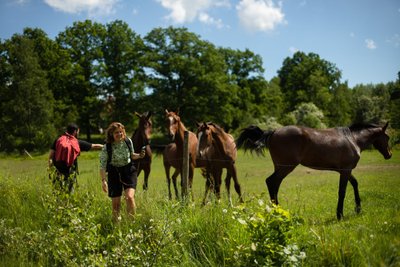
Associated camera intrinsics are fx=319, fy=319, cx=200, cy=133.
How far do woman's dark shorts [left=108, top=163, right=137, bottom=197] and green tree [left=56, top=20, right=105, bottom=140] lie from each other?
35457 mm

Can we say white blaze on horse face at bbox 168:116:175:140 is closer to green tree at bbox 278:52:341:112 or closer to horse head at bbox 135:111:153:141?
horse head at bbox 135:111:153:141

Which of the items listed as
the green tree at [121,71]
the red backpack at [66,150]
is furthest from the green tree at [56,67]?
Answer: the red backpack at [66,150]

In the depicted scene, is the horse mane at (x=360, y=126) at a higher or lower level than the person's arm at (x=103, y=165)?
higher

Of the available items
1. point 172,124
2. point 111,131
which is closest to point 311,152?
point 172,124

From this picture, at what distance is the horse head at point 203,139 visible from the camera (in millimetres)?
8617

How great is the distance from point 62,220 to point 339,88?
60802 mm

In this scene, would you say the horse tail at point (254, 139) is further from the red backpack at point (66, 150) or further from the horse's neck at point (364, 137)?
the red backpack at point (66, 150)

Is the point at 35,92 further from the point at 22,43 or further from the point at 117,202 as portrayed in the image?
the point at 117,202

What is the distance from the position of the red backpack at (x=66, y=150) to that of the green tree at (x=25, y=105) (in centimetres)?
2924

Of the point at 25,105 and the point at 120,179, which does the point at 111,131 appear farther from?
the point at 25,105

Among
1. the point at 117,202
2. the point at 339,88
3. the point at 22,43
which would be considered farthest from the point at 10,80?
the point at 339,88

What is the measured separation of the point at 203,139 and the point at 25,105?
106 ft

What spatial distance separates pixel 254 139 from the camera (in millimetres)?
8125

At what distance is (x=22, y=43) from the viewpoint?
36.4 metres
